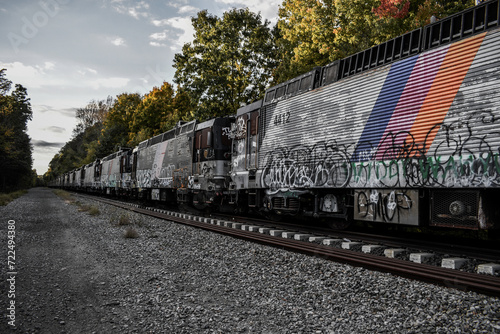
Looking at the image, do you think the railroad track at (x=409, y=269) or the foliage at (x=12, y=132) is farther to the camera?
the foliage at (x=12, y=132)

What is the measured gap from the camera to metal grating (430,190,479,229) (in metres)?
6.01

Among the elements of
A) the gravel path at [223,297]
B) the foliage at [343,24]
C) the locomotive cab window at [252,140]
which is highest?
the foliage at [343,24]

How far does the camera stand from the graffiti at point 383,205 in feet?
23.5

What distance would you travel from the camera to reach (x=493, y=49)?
5.84 m

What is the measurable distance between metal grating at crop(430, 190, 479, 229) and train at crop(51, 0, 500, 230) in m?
0.02

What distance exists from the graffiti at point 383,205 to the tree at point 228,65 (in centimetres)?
1715

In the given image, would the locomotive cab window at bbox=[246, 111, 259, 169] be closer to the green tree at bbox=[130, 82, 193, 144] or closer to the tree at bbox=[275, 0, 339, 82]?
the tree at bbox=[275, 0, 339, 82]

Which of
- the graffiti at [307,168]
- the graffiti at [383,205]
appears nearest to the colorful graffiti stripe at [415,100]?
the graffiti at [307,168]

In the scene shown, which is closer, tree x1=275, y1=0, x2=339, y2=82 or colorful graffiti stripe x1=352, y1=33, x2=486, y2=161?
colorful graffiti stripe x1=352, y1=33, x2=486, y2=161

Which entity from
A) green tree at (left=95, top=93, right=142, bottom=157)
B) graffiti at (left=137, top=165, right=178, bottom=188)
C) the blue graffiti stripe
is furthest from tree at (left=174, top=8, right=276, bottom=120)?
green tree at (left=95, top=93, right=142, bottom=157)

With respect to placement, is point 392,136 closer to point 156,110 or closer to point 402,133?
point 402,133

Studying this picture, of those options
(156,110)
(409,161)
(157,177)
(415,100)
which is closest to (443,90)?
(415,100)

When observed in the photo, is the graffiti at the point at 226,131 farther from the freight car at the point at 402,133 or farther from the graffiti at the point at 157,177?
the graffiti at the point at 157,177

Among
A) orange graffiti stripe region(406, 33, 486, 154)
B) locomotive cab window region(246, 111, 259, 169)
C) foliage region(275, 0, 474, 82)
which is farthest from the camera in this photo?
foliage region(275, 0, 474, 82)
